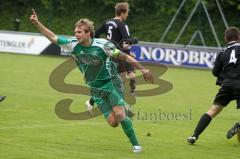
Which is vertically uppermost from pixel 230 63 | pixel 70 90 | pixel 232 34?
pixel 232 34

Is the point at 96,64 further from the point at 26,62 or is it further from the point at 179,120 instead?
the point at 26,62

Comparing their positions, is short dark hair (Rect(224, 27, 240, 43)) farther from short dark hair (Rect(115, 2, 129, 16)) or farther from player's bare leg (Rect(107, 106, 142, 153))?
short dark hair (Rect(115, 2, 129, 16))

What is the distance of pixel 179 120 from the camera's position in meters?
14.1

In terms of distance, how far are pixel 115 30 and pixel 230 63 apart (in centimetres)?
500

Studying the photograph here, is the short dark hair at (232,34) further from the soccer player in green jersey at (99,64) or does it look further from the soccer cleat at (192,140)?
the soccer player in green jersey at (99,64)

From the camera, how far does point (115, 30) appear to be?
15.3 metres

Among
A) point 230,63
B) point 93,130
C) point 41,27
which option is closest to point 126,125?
point 41,27

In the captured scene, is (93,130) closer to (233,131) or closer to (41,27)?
(233,131)

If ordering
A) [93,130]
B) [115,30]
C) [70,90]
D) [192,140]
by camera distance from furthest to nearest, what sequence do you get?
[70,90] < [115,30] < [93,130] < [192,140]

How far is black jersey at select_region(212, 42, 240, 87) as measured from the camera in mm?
10789

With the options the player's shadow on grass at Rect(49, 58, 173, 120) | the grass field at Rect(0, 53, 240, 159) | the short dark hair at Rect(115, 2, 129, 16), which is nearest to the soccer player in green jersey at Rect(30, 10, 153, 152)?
the grass field at Rect(0, 53, 240, 159)

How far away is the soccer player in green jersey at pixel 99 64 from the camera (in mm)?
9672

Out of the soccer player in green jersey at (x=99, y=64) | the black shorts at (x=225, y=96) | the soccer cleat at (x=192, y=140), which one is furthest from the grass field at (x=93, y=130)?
the black shorts at (x=225, y=96)

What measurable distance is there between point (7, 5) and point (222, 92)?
104ft
